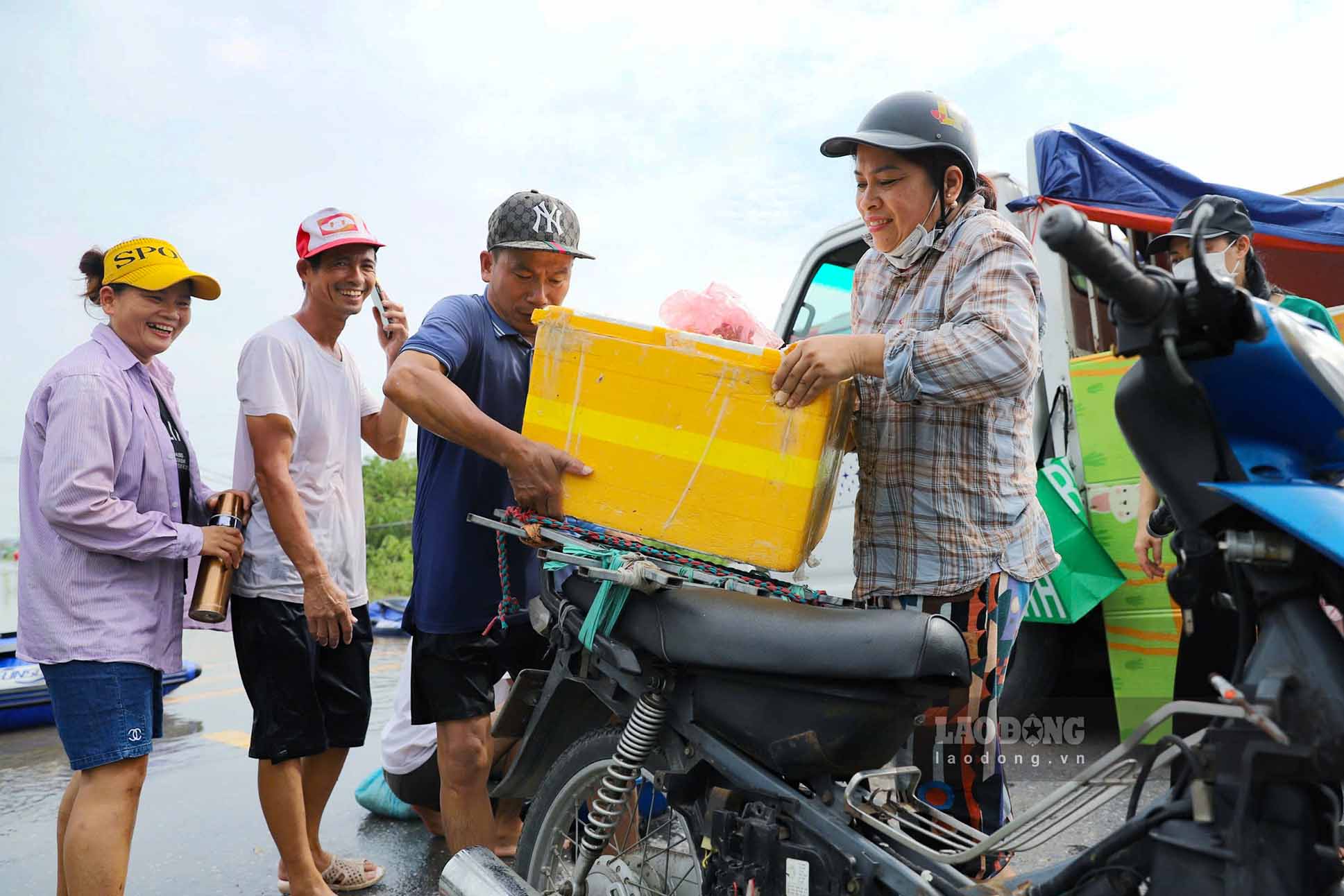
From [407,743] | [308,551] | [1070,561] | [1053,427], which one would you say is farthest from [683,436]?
[1053,427]

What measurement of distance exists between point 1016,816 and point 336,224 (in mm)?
2682

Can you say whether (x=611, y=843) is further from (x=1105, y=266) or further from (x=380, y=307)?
(x=380, y=307)

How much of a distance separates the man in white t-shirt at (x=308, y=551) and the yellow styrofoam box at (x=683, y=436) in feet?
4.12

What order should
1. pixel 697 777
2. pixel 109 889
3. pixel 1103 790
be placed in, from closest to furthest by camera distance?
pixel 1103 790, pixel 697 777, pixel 109 889

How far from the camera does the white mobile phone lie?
347cm

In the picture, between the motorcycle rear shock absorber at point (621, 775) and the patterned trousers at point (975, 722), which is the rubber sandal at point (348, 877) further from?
the patterned trousers at point (975, 722)

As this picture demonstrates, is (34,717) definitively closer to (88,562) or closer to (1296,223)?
(88,562)

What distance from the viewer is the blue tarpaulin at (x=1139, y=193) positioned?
4.64 meters

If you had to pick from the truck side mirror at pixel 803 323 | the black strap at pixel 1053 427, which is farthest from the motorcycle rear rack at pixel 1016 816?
the truck side mirror at pixel 803 323

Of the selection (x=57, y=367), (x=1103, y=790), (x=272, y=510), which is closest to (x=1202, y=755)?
(x=1103, y=790)

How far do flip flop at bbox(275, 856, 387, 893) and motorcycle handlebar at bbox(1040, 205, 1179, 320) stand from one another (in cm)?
305

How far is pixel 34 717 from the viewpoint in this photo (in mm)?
6246

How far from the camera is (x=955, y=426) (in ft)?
7.48

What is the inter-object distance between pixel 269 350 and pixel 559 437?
4.53 feet
